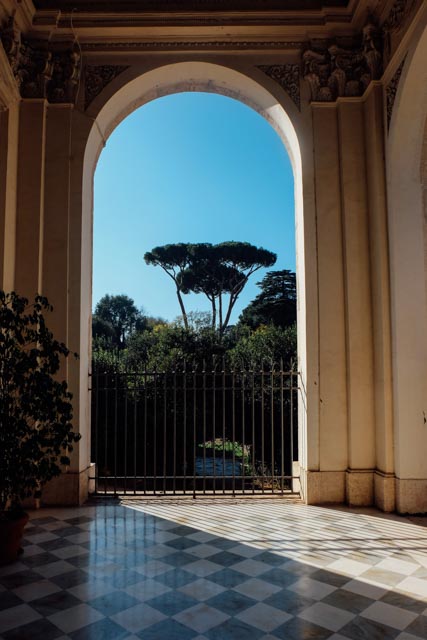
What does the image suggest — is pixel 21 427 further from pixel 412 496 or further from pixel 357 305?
pixel 412 496

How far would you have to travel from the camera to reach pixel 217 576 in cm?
374

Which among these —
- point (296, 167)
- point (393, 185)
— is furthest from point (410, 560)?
point (296, 167)

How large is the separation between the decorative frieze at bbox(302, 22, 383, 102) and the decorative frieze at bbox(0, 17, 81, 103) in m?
2.68

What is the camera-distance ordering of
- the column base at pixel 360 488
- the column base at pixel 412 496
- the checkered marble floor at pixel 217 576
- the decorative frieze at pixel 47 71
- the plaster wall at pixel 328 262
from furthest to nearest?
1. the decorative frieze at pixel 47 71
2. the column base at pixel 360 488
3. the plaster wall at pixel 328 262
4. the column base at pixel 412 496
5. the checkered marble floor at pixel 217 576

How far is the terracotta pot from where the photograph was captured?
4035 millimetres

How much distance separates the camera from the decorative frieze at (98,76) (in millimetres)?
6320

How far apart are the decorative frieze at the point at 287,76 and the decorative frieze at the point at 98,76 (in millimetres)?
1711

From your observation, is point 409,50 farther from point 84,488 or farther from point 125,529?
point 84,488

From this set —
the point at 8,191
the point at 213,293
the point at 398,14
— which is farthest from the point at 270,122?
the point at 213,293

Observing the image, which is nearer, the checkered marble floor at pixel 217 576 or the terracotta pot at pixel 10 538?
the checkered marble floor at pixel 217 576

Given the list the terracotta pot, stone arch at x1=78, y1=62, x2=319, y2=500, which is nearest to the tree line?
stone arch at x1=78, y1=62, x2=319, y2=500

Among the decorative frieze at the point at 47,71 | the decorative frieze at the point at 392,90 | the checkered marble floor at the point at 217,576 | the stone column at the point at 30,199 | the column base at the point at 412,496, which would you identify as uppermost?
the decorative frieze at the point at 47,71

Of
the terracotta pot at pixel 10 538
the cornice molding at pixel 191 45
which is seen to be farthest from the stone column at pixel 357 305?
the terracotta pot at pixel 10 538

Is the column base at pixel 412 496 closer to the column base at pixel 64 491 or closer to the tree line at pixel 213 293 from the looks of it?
the column base at pixel 64 491
